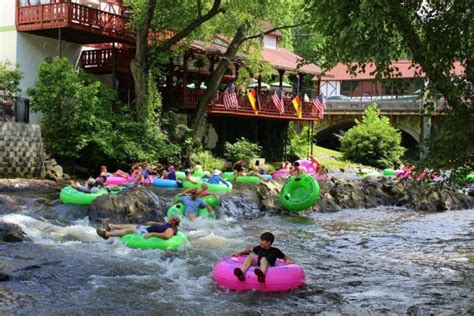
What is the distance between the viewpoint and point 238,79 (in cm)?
3042

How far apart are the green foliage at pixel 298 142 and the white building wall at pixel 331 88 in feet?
60.0

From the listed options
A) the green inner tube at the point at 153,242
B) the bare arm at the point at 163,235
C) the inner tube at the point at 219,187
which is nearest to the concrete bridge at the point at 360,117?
the inner tube at the point at 219,187

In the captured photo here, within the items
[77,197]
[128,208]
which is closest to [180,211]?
[128,208]

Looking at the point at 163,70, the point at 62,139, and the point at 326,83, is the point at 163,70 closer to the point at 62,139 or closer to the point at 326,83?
the point at 62,139

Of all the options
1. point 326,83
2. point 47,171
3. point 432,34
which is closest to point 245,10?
point 47,171

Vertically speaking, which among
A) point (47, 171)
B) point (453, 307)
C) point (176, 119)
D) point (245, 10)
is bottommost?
point (453, 307)

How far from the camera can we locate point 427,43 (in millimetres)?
7391

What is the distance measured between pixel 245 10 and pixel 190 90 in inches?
213

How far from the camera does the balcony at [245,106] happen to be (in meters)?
27.9

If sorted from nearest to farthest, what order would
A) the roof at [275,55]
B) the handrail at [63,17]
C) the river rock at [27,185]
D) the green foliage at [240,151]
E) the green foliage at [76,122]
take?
the river rock at [27,185], the green foliage at [76,122], the handrail at [63,17], the roof at [275,55], the green foliage at [240,151]

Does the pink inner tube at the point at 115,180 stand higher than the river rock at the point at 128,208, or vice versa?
the pink inner tube at the point at 115,180

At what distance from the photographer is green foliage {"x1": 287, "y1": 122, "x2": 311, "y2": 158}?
121 feet

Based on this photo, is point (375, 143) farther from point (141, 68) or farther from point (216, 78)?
point (141, 68)

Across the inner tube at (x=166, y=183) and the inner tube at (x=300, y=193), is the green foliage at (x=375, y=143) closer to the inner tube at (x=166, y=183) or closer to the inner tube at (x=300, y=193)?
the inner tube at (x=300, y=193)
